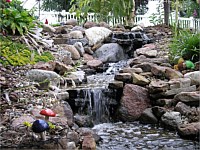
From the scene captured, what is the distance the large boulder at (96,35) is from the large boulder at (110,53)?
0.93 ft

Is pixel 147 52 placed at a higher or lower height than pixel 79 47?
lower

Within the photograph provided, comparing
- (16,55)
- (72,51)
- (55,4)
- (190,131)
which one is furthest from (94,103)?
(55,4)

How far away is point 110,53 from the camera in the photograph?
7410 mm

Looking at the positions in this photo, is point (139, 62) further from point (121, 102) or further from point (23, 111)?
point (23, 111)

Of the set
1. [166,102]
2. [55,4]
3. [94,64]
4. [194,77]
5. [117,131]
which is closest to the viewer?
[117,131]

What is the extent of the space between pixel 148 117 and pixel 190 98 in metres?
0.58

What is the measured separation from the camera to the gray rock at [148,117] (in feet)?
14.3

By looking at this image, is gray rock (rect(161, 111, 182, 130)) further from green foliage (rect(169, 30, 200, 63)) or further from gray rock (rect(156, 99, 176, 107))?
green foliage (rect(169, 30, 200, 63))

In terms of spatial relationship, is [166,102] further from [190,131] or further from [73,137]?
[73,137]

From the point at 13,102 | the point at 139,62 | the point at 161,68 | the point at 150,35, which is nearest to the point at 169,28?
the point at 150,35

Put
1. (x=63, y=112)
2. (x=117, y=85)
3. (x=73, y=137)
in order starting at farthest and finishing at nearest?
(x=117, y=85), (x=63, y=112), (x=73, y=137)

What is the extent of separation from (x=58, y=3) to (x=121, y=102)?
1002 centimetres

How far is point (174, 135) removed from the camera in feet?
12.7

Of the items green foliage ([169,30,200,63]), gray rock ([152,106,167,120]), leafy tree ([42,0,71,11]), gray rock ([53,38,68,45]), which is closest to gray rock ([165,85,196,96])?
gray rock ([152,106,167,120])
